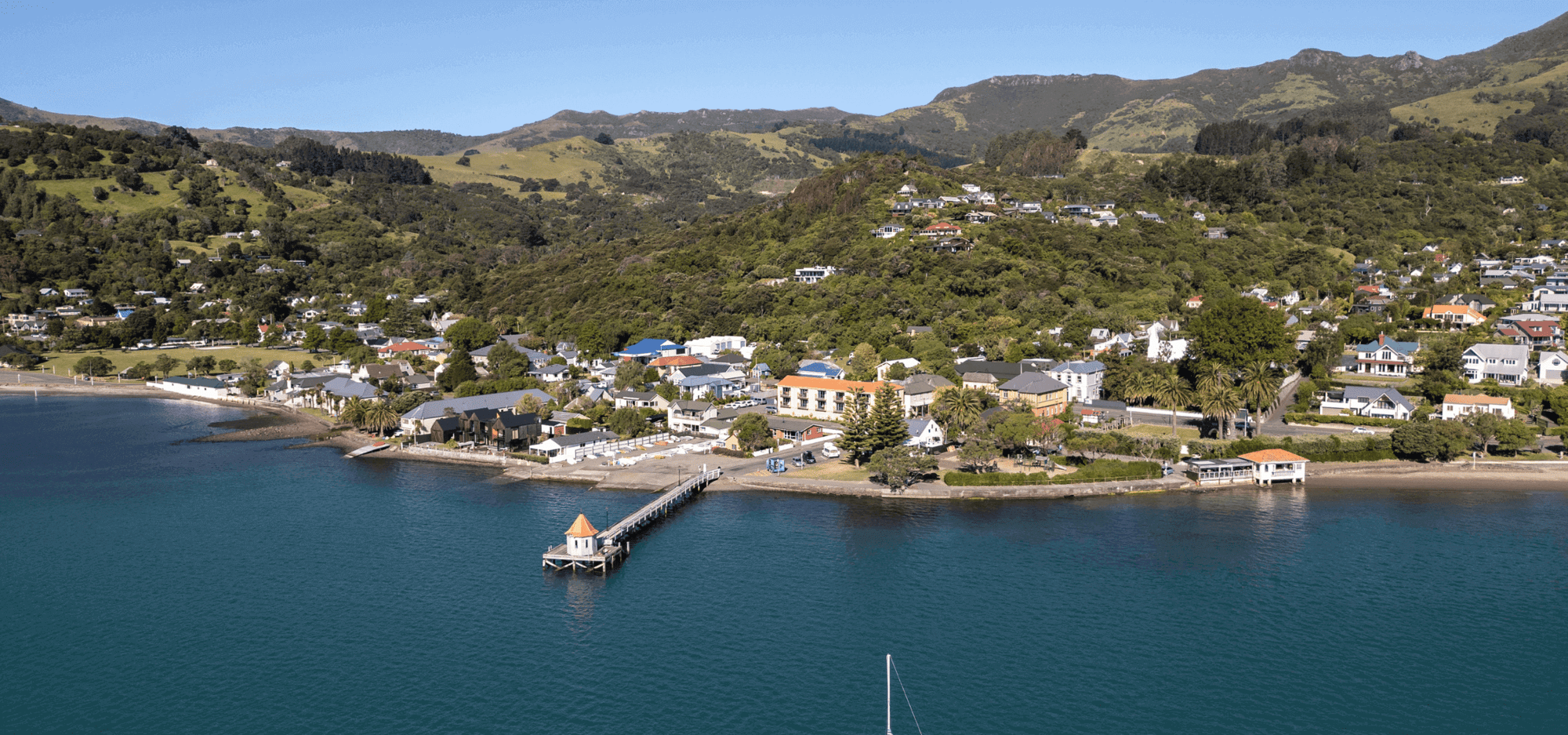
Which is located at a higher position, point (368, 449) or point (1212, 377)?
point (1212, 377)

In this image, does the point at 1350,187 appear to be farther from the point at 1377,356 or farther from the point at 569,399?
the point at 569,399

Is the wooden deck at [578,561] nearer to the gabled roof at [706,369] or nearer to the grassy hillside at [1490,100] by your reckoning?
the gabled roof at [706,369]

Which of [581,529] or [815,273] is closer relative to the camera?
[581,529]

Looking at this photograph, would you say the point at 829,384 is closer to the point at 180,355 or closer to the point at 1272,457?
the point at 1272,457

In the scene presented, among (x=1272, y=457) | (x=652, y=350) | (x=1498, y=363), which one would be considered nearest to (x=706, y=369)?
(x=652, y=350)

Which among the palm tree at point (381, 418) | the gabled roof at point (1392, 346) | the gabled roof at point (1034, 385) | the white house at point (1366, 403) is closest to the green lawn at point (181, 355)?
the palm tree at point (381, 418)

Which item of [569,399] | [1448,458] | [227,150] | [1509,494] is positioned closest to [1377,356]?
[1448,458]

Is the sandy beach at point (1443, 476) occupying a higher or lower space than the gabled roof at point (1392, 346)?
lower
